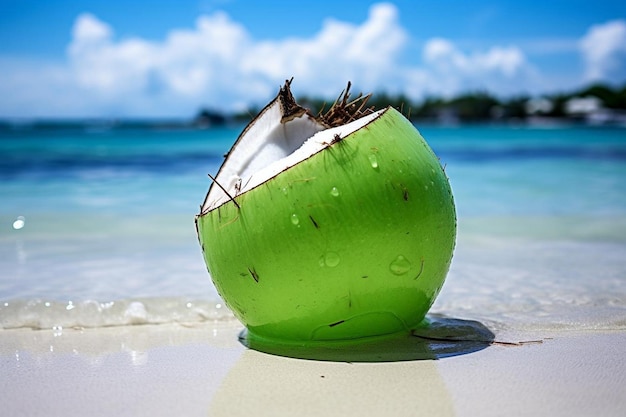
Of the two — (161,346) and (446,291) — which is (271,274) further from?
(446,291)

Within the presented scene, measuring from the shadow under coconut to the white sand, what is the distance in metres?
0.05

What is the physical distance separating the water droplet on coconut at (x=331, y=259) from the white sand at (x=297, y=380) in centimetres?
36

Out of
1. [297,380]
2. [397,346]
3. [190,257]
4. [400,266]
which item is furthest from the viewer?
[190,257]

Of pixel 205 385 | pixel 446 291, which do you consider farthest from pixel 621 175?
pixel 205 385

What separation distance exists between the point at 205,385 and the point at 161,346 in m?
0.62

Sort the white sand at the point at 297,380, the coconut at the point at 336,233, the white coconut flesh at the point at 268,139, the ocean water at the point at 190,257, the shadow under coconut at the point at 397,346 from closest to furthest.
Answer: the white sand at the point at 297,380
the coconut at the point at 336,233
the shadow under coconut at the point at 397,346
the white coconut flesh at the point at 268,139
the ocean water at the point at 190,257

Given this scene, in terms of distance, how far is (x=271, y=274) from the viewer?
2.43m

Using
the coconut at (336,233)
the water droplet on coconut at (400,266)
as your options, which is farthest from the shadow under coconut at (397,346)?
the water droplet on coconut at (400,266)

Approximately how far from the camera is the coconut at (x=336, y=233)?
7.74ft

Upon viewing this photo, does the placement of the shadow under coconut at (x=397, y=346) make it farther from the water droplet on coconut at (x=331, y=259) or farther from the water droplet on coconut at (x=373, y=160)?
the water droplet on coconut at (x=373, y=160)

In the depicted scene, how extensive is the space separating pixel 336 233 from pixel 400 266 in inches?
10.8

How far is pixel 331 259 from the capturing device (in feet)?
7.80

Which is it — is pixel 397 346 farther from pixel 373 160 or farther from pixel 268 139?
pixel 268 139

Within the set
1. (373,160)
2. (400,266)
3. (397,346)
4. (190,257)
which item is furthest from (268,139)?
(190,257)
